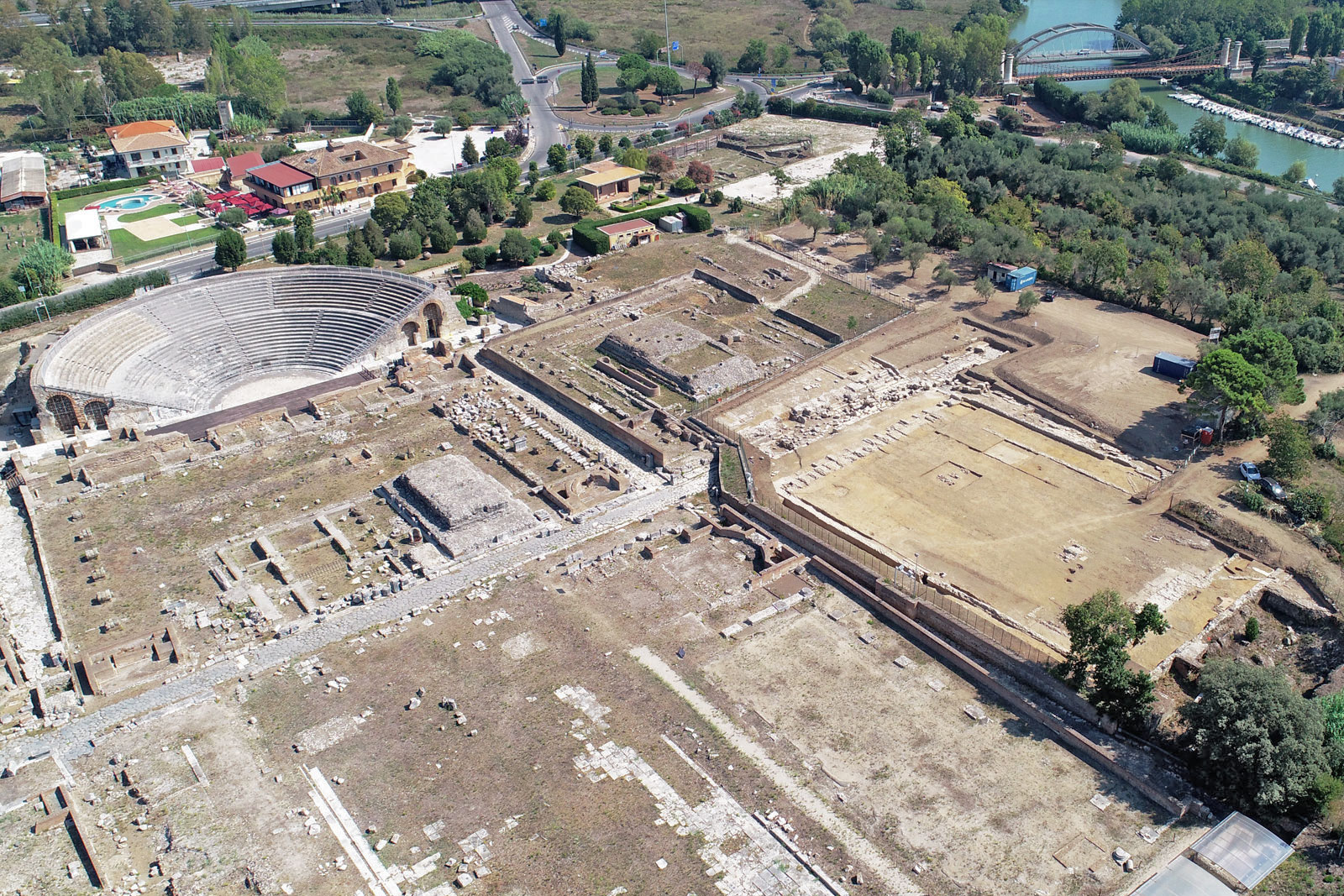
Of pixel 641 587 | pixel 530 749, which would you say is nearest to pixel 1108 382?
pixel 641 587

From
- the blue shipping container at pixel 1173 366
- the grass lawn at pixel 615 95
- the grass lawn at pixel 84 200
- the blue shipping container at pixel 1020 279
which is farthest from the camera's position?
the grass lawn at pixel 615 95

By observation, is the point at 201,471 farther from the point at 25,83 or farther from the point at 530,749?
the point at 25,83

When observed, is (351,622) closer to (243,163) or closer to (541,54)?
(243,163)

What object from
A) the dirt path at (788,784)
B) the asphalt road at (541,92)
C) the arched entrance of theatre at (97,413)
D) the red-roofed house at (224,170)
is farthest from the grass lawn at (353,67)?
the dirt path at (788,784)

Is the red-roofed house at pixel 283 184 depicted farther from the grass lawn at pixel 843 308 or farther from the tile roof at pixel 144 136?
the grass lawn at pixel 843 308

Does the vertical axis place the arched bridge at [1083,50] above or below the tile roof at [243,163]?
above

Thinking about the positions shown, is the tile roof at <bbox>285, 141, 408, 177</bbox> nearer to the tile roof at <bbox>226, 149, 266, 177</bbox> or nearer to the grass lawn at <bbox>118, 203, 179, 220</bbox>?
the tile roof at <bbox>226, 149, 266, 177</bbox>

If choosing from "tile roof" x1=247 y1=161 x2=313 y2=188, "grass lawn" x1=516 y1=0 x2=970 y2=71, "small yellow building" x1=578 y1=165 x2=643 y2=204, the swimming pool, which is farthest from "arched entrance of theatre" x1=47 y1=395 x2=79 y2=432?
"grass lawn" x1=516 y1=0 x2=970 y2=71

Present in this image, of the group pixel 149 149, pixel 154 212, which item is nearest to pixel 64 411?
pixel 154 212
